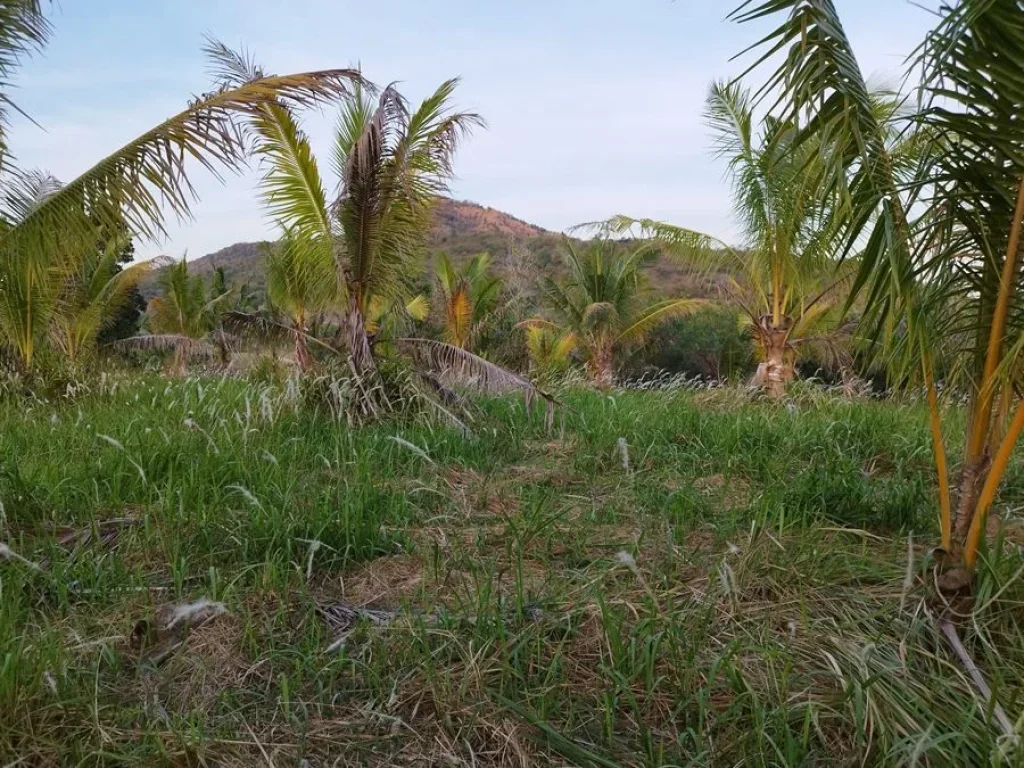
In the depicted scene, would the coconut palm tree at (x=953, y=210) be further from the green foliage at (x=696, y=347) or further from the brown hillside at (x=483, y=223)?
the brown hillside at (x=483, y=223)

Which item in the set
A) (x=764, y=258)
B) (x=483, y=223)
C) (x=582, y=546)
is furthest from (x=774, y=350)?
(x=483, y=223)

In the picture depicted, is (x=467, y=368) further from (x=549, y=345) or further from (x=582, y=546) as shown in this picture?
(x=549, y=345)

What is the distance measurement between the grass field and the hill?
20.9 m

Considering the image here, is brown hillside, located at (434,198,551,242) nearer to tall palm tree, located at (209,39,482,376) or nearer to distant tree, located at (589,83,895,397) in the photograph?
distant tree, located at (589,83,895,397)

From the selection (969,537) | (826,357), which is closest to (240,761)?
(969,537)

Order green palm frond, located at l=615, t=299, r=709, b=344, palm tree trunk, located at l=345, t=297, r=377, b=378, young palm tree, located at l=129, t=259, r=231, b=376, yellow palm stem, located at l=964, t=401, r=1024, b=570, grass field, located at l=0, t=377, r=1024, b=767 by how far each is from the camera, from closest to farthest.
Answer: grass field, located at l=0, t=377, r=1024, b=767, yellow palm stem, located at l=964, t=401, r=1024, b=570, palm tree trunk, located at l=345, t=297, r=377, b=378, green palm frond, located at l=615, t=299, r=709, b=344, young palm tree, located at l=129, t=259, r=231, b=376

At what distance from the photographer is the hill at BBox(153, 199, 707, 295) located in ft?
113

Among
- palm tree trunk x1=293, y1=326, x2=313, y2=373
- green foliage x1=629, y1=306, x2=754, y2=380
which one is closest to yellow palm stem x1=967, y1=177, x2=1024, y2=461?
palm tree trunk x1=293, y1=326, x2=313, y2=373

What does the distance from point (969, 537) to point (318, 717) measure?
7.37 feet

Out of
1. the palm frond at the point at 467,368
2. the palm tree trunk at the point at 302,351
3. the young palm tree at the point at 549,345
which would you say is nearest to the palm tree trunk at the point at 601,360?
the young palm tree at the point at 549,345

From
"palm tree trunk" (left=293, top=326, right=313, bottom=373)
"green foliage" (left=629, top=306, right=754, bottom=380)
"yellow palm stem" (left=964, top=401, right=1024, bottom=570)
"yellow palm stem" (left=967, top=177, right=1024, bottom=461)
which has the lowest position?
"green foliage" (left=629, top=306, right=754, bottom=380)

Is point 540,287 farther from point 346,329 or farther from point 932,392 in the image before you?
point 932,392

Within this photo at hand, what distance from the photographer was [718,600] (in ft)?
8.07

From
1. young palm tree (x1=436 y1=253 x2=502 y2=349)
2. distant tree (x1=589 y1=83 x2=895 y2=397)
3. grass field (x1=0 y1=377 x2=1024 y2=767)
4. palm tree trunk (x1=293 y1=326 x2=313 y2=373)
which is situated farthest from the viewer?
young palm tree (x1=436 y1=253 x2=502 y2=349)
